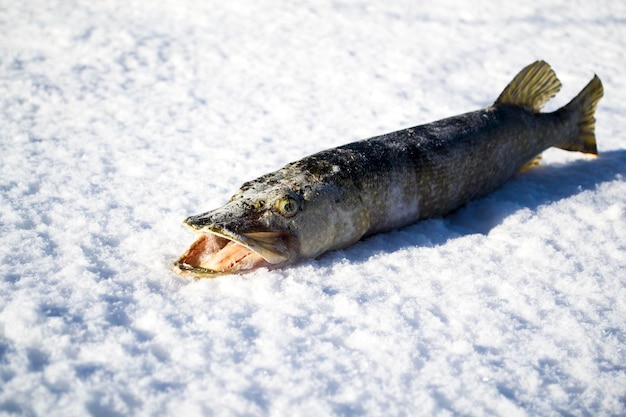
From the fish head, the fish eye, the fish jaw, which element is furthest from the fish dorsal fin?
the fish jaw

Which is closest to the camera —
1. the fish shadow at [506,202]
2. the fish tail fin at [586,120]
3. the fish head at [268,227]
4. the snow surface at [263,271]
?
the snow surface at [263,271]

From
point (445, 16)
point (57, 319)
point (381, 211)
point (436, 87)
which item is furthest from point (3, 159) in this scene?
point (445, 16)

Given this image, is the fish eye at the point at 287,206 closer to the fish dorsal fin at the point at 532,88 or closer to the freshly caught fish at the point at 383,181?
the freshly caught fish at the point at 383,181

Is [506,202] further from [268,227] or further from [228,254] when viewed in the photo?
[228,254]

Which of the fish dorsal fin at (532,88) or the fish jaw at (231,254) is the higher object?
the fish dorsal fin at (532,88)

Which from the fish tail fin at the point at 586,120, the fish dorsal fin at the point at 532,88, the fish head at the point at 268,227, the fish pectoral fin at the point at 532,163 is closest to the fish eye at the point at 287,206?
the fish head at the point at 268,227

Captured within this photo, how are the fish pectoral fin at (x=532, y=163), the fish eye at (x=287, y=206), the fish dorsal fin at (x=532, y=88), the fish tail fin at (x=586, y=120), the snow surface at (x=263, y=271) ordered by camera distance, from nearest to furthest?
1. the snow surface at (x=263, y=271)
2. the fish eye at (x=287, y=206)
3. the fish dorsal fin at (x=532, y=88)
4. the fish pectoral fin at (x=532, y=163)
5. the fish tail fin at (x=586, y=120)

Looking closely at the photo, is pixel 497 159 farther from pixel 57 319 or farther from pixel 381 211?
pixel 57 319
